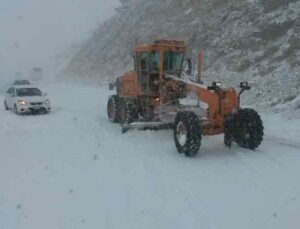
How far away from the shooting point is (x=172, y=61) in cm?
1827

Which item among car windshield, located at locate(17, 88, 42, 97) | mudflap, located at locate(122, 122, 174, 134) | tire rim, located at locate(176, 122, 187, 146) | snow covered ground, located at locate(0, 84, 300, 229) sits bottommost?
snow covered ground, located at locate(0, 84, 300, 229)

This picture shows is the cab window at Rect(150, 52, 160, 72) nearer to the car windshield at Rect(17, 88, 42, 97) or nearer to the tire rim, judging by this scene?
the tire rim

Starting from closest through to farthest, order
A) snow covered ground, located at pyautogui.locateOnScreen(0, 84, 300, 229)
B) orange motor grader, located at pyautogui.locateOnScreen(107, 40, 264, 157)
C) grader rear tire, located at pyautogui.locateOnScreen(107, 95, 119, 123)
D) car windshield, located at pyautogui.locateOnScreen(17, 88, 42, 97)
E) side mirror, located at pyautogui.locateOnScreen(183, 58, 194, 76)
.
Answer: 1. snow covered ground, located at pyautogui.locateOnScreen(0, 84, 300, 229)
2. orange motor grader, located at pyautogui.locateOnScreen(107, 40, 264, 157)
3. side mirror, located at pyautogui.locateOnScreen(183, 58, 194, 76)
4. grader rear tire, located at pyautogui.locateOnScreen(107, 95, 119, 123)
5. car windshield, located at pyautogui.locateOnScreen(17, 88, 42, 97)

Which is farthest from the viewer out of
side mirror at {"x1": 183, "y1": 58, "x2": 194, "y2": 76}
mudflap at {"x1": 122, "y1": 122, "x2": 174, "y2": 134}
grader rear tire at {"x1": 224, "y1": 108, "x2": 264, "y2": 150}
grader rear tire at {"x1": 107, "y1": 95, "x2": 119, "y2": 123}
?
grader rear tire at {"x1": 107, "y1": 95, "x2": 119, "y2": 123}

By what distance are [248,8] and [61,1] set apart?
1952 inches

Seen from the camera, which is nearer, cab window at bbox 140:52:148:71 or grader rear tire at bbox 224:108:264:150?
grader rear tire at bbox 224:108:264:150

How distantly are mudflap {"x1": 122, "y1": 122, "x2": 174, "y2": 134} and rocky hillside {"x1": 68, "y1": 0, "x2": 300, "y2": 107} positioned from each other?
647 centimetres

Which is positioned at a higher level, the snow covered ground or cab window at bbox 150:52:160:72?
cab window at bbox 150:52:160:72

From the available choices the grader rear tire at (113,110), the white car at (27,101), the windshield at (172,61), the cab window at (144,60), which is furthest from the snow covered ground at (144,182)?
the white car at (27,101)

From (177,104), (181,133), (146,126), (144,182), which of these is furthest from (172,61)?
(144,182)

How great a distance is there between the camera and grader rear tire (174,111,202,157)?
13.7 metres

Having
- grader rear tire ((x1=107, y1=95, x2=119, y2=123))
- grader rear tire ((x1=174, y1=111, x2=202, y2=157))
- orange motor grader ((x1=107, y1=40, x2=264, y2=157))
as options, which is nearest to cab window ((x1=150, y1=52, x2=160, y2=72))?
orange motor grader ((x1=107, y1=40, x2=264, y2=157))

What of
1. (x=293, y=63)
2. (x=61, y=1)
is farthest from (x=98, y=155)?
(x=61, y=1)

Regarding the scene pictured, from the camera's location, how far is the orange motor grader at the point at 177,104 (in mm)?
14406
